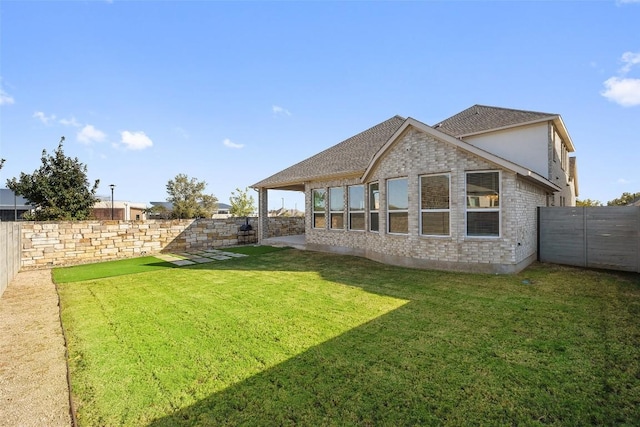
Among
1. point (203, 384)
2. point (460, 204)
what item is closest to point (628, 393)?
point (203, 384)

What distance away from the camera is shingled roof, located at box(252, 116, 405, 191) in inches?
460

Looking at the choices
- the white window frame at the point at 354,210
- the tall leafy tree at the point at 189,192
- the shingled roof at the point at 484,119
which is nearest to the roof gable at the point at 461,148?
the white window frame at the point at 354,210

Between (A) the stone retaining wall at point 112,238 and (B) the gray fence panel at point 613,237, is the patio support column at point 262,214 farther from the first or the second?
(B) the gray fence panel at point 613,237

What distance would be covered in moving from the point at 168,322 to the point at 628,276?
11.4 meters

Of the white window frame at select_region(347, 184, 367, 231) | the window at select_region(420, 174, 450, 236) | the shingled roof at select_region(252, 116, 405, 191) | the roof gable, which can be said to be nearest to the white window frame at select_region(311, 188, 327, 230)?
the shingled roof at select_region(252, 116, 405, 191)

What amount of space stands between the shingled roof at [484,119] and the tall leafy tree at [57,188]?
16641 millimetres

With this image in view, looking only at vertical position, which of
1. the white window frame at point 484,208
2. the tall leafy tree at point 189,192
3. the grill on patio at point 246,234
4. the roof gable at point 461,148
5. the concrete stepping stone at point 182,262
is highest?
the tall leafy tree at point 189,192

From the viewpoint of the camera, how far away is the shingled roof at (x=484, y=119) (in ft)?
36.9

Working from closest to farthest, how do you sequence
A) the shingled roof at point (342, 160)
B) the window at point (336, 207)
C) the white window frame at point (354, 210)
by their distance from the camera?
the white window frame at point (354, 210) → the shingled roof at point (342, 160) → the window at point (336, 207)

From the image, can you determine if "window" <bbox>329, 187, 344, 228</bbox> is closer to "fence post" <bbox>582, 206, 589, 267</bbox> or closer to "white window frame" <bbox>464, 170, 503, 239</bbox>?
"white window frame" <bbox>464, 170, 503, 239</bbox>

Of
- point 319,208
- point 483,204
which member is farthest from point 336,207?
point 483,204

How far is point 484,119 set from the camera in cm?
1283

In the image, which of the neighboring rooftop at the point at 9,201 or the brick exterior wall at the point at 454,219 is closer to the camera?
the brick exterior wall at the point at 454,219

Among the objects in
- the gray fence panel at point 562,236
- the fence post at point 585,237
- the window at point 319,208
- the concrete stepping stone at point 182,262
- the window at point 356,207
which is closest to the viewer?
the fence post at point 585,237
